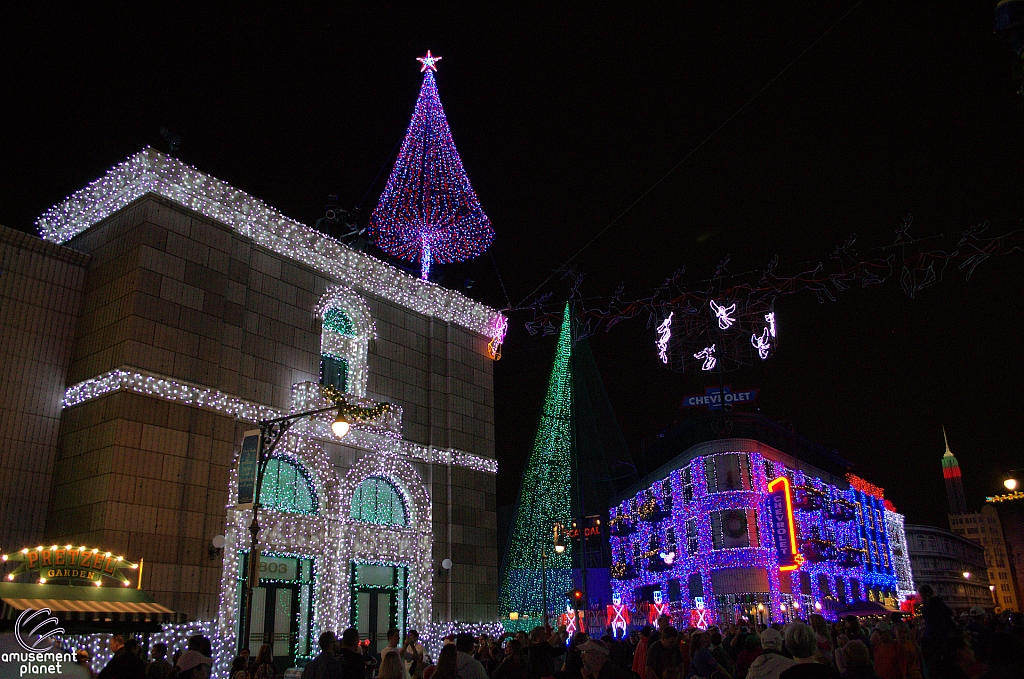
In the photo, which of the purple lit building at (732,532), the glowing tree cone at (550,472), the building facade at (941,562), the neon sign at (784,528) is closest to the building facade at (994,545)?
the building facade at (941,562)

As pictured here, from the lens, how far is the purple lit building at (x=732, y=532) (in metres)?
52.0

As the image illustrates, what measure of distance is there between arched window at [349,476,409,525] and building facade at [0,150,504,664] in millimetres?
56

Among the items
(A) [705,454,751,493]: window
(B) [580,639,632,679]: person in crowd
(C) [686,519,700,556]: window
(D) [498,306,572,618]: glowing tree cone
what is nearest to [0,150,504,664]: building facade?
(D) [498,306,572,618]: glowing tree cone

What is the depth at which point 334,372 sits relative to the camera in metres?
24.8

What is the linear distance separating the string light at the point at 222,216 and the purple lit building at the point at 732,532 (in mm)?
29214

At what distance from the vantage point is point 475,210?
83.4ft

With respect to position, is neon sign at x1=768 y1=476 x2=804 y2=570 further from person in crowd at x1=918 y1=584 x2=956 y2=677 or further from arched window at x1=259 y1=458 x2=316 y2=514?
person in crowd at x1=918 y1=584 x2=956 y2=677

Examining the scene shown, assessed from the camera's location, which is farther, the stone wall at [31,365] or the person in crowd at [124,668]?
the stone wall at [31,365]

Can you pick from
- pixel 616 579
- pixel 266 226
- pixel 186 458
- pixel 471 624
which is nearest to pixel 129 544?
pixel 186 458

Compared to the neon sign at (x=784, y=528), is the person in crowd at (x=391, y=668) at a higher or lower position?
lower

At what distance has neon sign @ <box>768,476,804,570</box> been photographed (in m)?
51.5

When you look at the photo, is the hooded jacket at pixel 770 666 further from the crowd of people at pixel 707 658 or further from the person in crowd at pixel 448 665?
the person in crowd at pixel 448 665

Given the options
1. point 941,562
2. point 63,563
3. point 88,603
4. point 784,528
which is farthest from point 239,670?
point 941,562

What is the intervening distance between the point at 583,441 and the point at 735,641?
14271 mm
